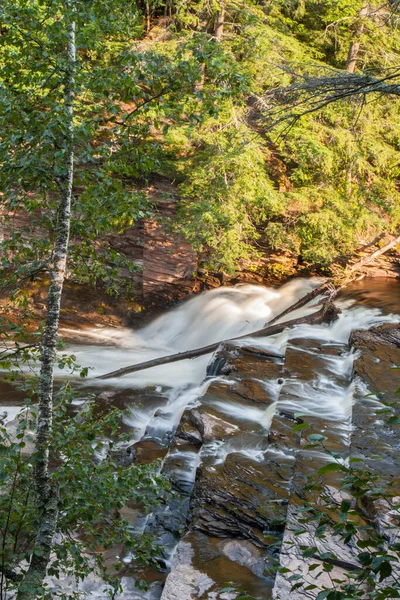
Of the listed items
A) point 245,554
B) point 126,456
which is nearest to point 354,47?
point 126,456

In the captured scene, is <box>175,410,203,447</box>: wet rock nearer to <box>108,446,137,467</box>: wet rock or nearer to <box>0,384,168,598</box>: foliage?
<box>108,446,137,467</box>: wet rock

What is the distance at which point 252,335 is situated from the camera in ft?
37.3

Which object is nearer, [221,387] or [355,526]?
[355,526]

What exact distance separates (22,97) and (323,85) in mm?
2232

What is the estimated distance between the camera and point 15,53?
12.7 feet

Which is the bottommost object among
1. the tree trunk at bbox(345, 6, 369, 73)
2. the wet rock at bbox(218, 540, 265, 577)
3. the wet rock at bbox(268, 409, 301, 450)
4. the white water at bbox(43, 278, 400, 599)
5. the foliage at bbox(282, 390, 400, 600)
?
the white water at bbox(43, 278, 400, 599)

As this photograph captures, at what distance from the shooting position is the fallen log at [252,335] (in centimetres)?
1062

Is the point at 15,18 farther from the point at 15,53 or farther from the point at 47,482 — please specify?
the point at 47,482

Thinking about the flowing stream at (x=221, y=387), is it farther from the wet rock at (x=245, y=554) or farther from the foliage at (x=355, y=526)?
the foliage at (x=355, y=526)

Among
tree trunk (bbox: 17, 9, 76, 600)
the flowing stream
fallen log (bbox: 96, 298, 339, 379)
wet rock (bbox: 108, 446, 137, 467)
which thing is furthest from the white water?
tree trunk (bbox: 17, 9, 76, 600)

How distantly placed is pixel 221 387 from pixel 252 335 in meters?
3.01

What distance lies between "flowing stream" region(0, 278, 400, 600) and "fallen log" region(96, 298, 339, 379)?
139 mm

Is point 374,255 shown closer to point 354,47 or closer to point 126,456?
point 354,47

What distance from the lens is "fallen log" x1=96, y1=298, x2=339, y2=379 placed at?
10.6m
